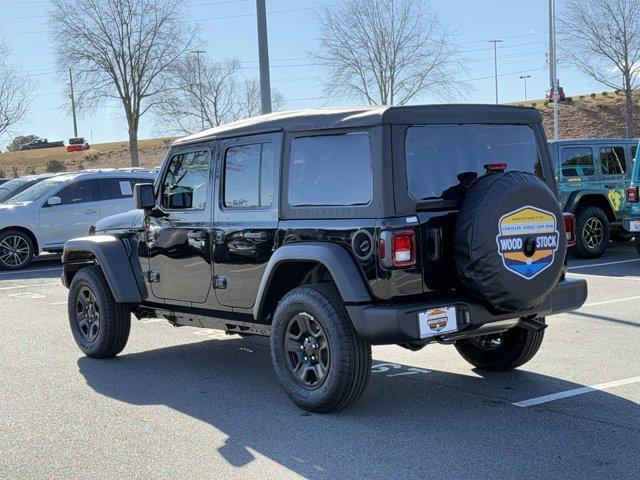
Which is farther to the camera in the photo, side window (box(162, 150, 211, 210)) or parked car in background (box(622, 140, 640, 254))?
parked car in background (box(622, 140, 640, 254))

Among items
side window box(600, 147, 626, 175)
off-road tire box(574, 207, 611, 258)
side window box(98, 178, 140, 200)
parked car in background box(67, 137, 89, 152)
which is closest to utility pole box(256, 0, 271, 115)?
side window box(98, 178, 140, 200)

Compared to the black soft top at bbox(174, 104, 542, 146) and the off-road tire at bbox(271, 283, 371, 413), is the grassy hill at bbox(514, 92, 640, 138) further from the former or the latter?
the off-road tire at bbox(271, 283, 371, 413)

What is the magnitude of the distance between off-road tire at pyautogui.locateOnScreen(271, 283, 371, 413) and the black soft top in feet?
3.46

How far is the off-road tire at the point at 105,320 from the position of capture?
7.18 meters

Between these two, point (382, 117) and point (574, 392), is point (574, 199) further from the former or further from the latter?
point (382, 117)

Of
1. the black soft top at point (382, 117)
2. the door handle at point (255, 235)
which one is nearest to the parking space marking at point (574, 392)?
the black soft top at point (382, 117)

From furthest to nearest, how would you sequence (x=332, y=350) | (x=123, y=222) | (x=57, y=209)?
(x=57, y=209) → (x=123, y=222) → (x=332, y=350)

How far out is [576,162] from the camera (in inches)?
540

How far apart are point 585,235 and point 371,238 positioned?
374 inches

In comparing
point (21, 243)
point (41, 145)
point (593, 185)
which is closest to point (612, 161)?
point (593, 185)

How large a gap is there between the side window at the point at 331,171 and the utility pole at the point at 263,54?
936 cm

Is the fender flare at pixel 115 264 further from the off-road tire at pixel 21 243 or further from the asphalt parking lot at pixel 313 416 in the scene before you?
the off-road tire at pixel 21 243

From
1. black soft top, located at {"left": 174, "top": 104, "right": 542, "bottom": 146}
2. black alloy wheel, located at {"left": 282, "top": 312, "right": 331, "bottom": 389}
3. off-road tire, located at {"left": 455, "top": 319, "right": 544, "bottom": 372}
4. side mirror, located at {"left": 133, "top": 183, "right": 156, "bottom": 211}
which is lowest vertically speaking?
off-road tire, located at {"left": 455, "top": 319, "right": 544, "bottom": 372}

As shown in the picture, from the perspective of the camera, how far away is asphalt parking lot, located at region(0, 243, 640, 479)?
4.50 meters
